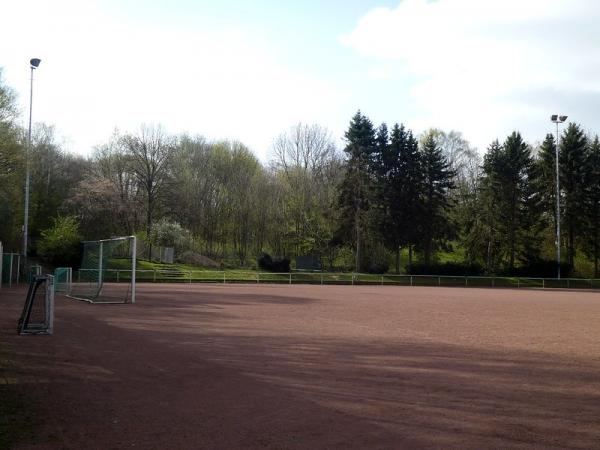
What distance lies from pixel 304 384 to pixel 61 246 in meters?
39.5

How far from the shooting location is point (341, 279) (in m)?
53.0

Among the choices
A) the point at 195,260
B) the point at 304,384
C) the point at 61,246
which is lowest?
the point at 304,384

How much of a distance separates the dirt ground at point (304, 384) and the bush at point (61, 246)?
27806 mm

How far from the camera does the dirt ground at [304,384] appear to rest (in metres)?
6.29

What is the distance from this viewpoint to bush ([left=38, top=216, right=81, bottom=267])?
43.7 metres

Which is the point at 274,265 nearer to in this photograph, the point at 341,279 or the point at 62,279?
the point at 341,279

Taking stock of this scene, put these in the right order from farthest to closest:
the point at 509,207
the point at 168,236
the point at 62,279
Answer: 1. the point at 509,207
2. the point at 168,236
3. the point at 62,279

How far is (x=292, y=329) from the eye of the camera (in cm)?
1608

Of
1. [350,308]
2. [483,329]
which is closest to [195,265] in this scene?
[350,308]

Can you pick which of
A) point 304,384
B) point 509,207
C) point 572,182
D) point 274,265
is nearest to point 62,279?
point 274,265

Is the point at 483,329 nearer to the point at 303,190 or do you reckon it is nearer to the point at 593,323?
the point at 593,323

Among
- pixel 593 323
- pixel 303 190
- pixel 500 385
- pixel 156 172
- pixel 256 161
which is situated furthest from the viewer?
pixel 256 161

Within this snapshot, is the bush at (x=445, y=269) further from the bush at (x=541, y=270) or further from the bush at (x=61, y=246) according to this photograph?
the bush at (x=61, y=246)

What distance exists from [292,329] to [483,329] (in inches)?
234
